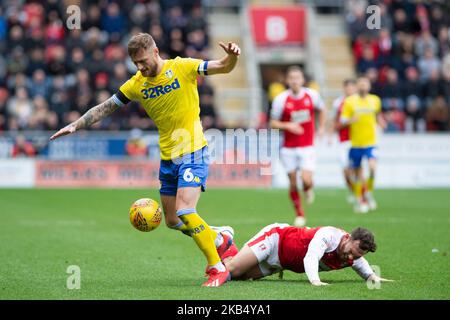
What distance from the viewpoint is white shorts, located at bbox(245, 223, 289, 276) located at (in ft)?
30.9

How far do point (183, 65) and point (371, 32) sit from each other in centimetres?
2285

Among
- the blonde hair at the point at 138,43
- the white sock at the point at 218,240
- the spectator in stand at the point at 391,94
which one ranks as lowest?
the white sock at the point at 218,240

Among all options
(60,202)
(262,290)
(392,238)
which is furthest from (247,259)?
(60,202)

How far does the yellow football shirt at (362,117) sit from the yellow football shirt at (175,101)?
10557 millimetres

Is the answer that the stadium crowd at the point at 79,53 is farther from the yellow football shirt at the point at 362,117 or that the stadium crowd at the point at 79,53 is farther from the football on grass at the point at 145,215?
the football on grass at the point at 145,215

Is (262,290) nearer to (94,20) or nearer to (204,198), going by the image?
(204,198)

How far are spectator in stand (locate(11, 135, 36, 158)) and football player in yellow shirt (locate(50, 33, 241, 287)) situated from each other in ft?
54.7

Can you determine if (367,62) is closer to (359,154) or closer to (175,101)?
(359,154)

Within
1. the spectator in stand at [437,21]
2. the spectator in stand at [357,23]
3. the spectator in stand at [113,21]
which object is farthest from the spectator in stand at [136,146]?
the spectator in stand at [437,21]

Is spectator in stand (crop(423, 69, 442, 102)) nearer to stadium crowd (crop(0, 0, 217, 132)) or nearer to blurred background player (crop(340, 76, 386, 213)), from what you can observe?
stadium crowd (crop(0, 0, 217, 132))

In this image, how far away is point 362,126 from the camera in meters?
19.8

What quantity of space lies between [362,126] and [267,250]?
10.8 m

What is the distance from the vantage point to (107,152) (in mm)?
26391

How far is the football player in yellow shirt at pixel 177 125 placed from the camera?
9.25m
